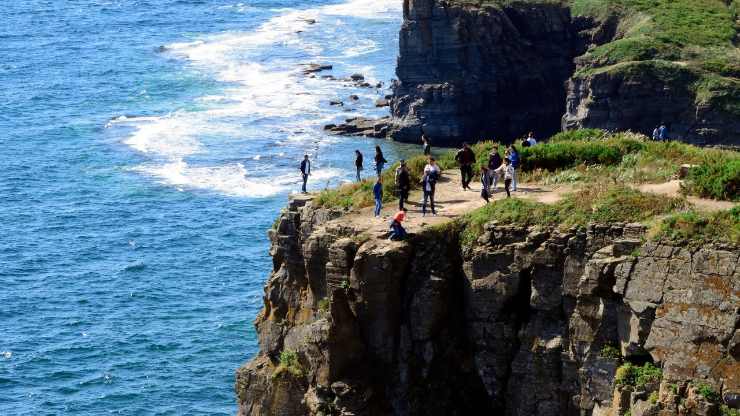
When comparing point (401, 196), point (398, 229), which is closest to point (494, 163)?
point (401, 196)

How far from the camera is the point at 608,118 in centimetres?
12344

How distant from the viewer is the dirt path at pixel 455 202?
4864 cm

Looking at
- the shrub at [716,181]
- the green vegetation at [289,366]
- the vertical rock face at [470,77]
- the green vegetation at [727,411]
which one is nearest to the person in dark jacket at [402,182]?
the green vegetation at [289,366]

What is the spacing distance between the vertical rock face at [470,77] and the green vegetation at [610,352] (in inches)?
3646

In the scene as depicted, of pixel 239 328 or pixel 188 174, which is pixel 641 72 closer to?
pixel 188 174

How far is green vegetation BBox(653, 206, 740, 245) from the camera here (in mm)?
42938

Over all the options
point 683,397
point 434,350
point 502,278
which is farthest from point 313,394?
point 683,397

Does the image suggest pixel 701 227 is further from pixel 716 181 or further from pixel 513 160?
pixel 513 160

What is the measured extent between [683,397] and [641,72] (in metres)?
85.7

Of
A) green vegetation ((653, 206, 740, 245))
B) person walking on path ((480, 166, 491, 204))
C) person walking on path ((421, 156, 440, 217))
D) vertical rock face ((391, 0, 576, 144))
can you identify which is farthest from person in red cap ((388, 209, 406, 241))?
vertical rock face ((391, 0, 576, 144))

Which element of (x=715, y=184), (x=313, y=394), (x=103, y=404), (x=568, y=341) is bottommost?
(x=103, y=404)

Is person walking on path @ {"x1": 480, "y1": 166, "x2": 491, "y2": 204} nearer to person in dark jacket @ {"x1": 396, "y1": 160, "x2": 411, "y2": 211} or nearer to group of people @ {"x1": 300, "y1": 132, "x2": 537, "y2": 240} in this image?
group of people @ {"x1": 300, "y1": 132, "x2": 537, "y2": 240}

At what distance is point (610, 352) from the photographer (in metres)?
44.2

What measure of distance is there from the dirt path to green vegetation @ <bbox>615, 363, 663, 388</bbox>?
630 cm
